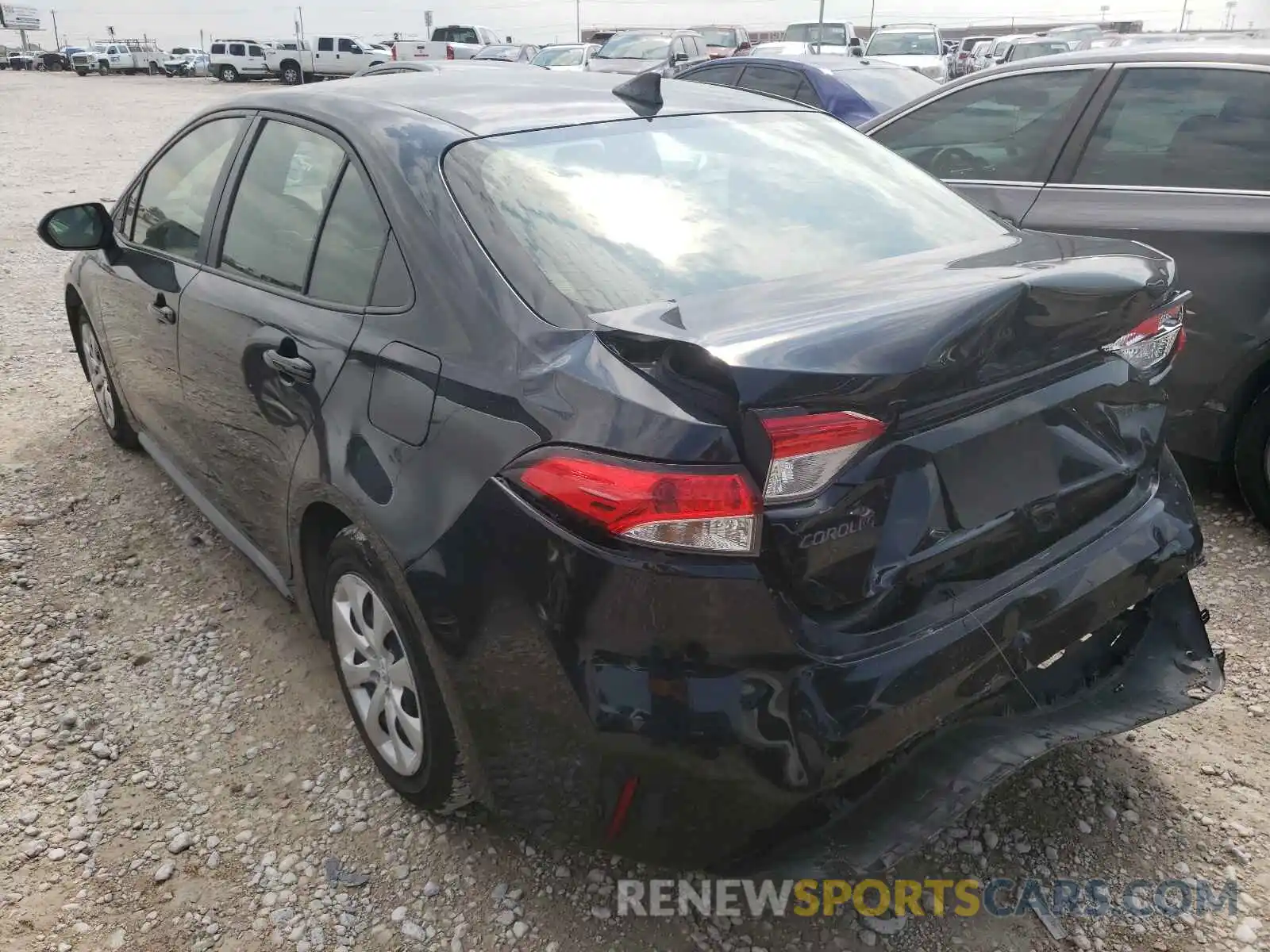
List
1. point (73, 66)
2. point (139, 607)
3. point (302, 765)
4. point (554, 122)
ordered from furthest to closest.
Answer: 1. point (73, 66)
2. point (139, 607)
3. point (302, 765)
4. point (554, 122)

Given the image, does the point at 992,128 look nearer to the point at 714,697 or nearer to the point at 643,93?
the point at 643,93

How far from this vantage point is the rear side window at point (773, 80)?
938 centimetres

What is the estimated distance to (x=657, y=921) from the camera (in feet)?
6.98

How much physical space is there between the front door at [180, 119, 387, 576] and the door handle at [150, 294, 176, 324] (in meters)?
0.10

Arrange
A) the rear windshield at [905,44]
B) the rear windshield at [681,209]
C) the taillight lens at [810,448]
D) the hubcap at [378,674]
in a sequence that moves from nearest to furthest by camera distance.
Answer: the taillight lens at [810,448] < the rear windshield at [681,209] < the hubcap at [378,674] < the rear windshield at [905,44]

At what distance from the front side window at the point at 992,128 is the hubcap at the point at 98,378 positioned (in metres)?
3.64

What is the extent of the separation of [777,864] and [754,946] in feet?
1.37

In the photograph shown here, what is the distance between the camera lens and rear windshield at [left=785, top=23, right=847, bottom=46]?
73.3 feet

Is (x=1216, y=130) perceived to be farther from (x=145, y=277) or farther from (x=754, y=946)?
(x=145, y=277)

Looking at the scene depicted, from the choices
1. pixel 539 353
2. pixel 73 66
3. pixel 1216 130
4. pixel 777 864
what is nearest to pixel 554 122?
pixel 539 353

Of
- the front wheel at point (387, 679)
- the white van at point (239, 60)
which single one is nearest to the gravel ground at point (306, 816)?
the front wheel at point (387, 679)

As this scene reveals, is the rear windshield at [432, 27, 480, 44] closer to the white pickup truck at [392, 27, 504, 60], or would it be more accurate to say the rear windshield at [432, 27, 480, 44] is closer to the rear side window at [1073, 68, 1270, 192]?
the white pickup truck at [392, 27, 504, 60]

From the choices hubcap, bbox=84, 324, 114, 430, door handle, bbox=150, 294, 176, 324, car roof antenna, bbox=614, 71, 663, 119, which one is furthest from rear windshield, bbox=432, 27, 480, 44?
car roof antenna, bbox=614, 71, 663, 119
